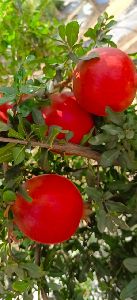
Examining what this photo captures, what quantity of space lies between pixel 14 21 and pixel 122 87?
1.18m

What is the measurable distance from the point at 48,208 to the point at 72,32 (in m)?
0.27

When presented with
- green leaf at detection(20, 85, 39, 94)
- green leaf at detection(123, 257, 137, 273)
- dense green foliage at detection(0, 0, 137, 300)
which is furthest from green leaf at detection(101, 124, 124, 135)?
green leaf at detection(123, 257, 137, 273)

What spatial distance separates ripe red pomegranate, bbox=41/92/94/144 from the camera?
70 centimetres

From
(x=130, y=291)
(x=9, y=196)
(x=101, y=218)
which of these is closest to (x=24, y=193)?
(x=9, y=196)

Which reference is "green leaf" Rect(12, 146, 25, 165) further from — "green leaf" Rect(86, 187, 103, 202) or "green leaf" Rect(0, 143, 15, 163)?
"green leaf" Rect(86, 187, 103, 202)

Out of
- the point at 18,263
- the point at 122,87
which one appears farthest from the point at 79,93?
the point at 18,263

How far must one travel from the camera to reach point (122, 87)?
69 centimetres

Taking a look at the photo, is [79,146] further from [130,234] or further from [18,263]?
[130,234]

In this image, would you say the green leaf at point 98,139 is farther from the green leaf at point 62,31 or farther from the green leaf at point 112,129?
the green leaf at point 62,31

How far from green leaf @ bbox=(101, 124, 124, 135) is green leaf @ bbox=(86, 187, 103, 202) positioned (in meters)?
0.10

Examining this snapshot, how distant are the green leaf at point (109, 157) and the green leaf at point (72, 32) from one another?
0.18 metres

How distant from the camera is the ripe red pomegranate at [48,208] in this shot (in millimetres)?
678

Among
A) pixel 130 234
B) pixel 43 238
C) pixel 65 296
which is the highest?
pixel 43 238

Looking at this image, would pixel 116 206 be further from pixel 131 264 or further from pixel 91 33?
pixel 91 33
